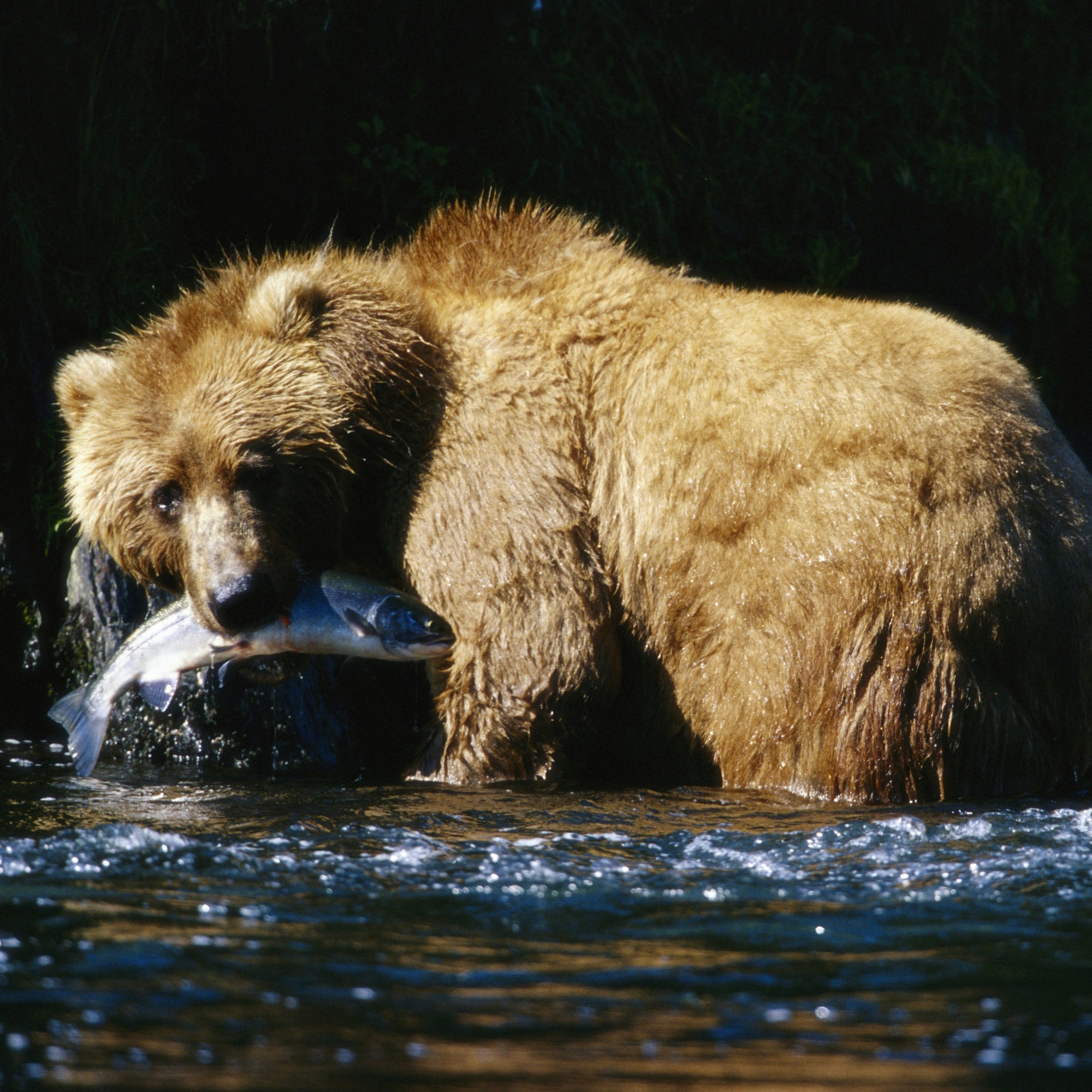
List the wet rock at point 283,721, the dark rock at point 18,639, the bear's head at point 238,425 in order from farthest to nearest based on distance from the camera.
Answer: the dark rock at point 18,639 → the wet rock at point 283,721 → the bear's head at point 238,425

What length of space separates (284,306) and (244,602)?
128cm

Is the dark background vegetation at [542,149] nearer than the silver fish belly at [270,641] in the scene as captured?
No

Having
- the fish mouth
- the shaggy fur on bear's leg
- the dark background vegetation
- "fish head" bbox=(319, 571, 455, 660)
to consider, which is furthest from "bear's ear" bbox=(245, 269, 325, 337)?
the dark background vegetation

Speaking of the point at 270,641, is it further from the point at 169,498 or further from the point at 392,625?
the point at 169,498

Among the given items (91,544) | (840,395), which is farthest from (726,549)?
(91,544)

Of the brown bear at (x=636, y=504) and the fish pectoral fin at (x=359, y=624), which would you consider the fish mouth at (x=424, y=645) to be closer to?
the fish pectoral fin at (x=359, y=624)

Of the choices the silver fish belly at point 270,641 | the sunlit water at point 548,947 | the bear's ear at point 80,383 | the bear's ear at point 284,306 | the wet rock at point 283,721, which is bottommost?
the sunlit water at point 548,947

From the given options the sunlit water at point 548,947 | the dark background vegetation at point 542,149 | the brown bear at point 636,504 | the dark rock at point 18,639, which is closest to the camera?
the sunlit water at point 548,947

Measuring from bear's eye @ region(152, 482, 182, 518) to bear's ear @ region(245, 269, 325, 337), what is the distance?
0.73m

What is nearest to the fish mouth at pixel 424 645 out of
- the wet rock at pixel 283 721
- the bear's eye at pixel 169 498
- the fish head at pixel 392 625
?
the fish head at pixel 392 625

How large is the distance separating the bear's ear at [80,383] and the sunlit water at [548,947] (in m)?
1.83

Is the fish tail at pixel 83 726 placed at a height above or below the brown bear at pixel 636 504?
below

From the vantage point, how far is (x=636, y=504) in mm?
5773

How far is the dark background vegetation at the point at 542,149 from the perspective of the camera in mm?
8172
